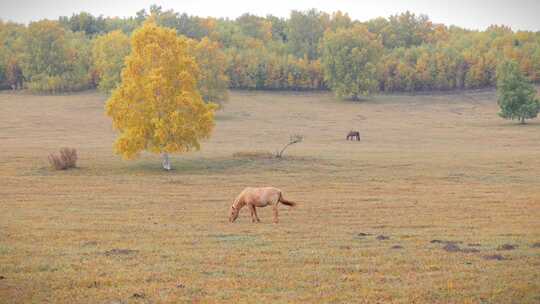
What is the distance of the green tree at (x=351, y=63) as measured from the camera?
11862 centimetres

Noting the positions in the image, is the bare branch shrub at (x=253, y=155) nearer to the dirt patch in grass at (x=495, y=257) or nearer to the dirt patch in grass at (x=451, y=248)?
the dirt patch in grass at (x=451, y=248)

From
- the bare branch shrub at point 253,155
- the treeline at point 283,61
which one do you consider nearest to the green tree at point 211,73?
the treeline at point 283,61

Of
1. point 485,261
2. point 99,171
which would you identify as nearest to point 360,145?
point 99,171

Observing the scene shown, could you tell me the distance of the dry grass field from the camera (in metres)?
15.1

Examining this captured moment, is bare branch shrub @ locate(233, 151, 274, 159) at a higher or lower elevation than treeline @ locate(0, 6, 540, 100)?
lower

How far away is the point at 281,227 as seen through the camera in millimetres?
24109

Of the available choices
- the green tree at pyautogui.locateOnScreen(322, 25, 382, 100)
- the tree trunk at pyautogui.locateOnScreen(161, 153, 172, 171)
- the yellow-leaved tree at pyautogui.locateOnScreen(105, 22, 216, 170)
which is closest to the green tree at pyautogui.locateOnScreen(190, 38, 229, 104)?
the green tree at pyautogui.locateOnScreen(322, 25, 382, 100)

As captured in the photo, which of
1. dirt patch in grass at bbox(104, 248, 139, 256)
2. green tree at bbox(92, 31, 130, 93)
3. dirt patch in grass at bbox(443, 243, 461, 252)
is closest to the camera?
dirt patch in grass at bbox(104, 248, 139, 256)

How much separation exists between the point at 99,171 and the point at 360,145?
2990 cm

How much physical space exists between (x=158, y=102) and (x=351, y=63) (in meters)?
73.4

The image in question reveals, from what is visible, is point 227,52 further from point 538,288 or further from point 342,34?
point 538,288

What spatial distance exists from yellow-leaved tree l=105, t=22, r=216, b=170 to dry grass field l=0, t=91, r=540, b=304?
2.13m

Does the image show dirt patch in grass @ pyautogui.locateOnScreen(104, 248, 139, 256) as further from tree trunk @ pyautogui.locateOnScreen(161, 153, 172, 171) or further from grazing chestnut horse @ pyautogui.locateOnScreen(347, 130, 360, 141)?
grazing chestnut horse @ pyautogui.locateOnScreen(347, 130, 360, 141)

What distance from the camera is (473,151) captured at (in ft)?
200
